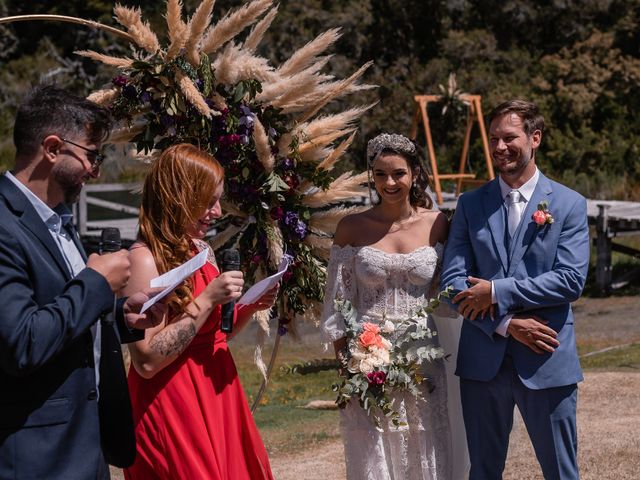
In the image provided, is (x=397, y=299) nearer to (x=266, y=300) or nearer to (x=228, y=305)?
(x=266, y=300)

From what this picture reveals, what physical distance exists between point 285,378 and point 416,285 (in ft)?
30.6

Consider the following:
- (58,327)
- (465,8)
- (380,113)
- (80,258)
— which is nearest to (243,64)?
(80,258)

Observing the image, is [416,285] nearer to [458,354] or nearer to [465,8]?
[458,354]

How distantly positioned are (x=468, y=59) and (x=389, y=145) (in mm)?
24684

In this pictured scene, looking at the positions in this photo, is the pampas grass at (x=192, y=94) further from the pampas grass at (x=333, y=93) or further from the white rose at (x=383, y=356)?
the white rose at (x=383, y=356)

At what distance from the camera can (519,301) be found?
16.1ft

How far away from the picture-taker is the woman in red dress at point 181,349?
3953 millimetres

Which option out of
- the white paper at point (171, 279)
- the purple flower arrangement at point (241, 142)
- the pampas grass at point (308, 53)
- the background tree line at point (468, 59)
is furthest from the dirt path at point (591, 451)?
the background tree line at point (468, 59)

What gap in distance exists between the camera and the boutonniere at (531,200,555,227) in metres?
4.96

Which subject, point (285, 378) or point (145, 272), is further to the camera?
point (285, 378)

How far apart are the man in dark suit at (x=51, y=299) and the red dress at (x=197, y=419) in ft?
2.09

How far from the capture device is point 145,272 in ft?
12.9

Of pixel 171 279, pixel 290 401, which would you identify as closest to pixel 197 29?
pixel 171 279

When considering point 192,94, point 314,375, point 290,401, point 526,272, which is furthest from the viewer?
point 314,375
